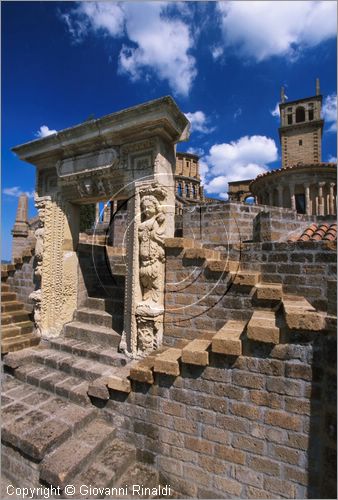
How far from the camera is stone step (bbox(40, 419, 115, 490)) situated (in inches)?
84.3

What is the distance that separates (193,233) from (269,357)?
16.2 feet

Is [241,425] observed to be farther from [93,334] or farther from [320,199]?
[320,199]

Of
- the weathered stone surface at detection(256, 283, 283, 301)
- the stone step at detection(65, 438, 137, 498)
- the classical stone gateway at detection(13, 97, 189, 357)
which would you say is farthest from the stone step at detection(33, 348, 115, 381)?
the weathered stone surface at detection(256, 283, 283, 301)

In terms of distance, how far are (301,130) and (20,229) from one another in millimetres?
28662

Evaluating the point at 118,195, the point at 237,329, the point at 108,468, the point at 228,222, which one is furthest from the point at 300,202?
the point at 108,468

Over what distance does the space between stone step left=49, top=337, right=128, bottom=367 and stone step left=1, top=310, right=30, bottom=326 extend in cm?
103

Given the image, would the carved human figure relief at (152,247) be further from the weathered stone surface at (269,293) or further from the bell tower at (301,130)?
the bell tower at (301,130)

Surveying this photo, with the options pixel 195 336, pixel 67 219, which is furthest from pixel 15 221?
pixel 195 336

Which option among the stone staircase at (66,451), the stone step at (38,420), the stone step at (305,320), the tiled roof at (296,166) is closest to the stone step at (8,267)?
the stone step at (38,420)

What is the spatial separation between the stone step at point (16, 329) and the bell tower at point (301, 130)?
28546 mm

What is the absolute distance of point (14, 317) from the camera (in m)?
4.68

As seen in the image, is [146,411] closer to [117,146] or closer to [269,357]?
[269,357]

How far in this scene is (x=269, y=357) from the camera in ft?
6.98

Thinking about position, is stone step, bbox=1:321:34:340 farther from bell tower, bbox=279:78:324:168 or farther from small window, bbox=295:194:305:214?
bell tower, bbox=279:78:324:168
